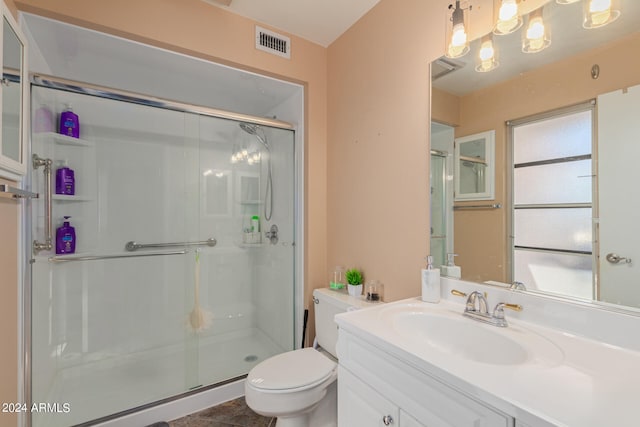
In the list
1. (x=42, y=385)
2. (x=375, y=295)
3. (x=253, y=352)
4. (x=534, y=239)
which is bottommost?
(x=253, y=352)

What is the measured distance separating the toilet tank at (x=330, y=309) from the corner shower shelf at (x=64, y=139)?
6.07 ft

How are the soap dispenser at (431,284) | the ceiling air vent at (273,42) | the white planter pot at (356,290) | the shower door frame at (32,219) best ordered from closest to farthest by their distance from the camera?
the soap dispenser at (431,284) → the shower door frame at (32,219) → the white planter pot at (356,290) → the ceiling air vent at (273,42)

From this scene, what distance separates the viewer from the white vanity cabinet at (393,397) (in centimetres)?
65

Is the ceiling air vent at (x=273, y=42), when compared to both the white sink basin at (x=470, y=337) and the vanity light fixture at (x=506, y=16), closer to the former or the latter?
the vanity light fixture at (x=506, y=16)

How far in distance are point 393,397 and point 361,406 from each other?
18 centimetres

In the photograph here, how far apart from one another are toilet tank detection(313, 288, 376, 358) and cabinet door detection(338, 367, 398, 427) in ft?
1.65

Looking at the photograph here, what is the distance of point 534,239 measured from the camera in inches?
40.6

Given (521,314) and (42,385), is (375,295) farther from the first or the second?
(42,385)

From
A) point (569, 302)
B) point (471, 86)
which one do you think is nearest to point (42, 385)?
point (569, 302)

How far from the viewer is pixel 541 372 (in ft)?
2.20

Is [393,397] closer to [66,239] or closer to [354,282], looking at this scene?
[354,282]

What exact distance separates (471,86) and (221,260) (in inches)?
81.0

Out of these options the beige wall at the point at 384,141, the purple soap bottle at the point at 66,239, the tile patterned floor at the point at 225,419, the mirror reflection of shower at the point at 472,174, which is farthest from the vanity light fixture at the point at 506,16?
the purple soap bottle at the point at 66,239

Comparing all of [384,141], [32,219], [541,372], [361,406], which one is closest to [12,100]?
[32,219]
